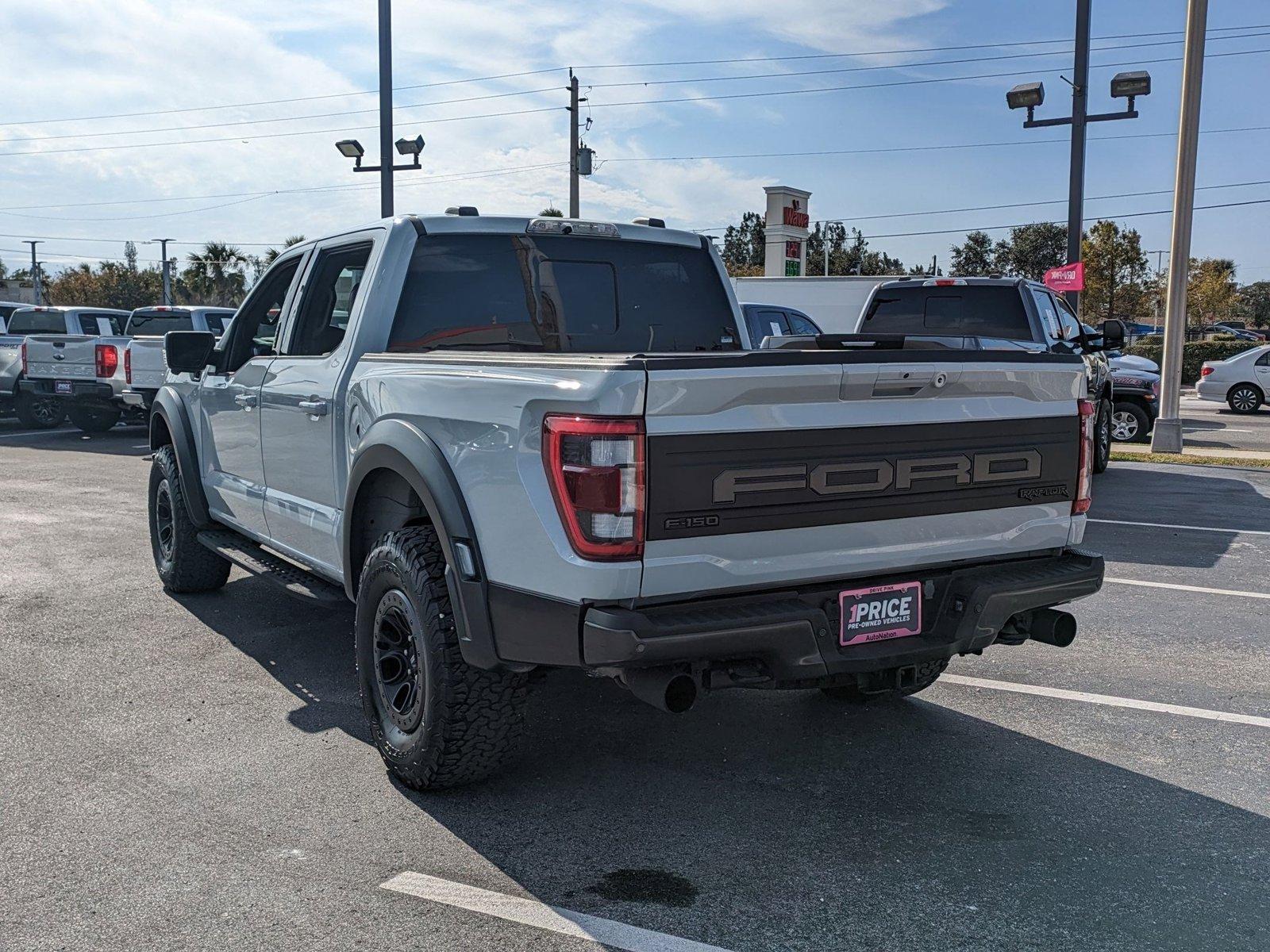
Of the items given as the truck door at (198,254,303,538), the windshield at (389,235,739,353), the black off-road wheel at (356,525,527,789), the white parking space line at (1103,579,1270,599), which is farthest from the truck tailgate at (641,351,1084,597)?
the white parking space line at (1103,579,1270,599)

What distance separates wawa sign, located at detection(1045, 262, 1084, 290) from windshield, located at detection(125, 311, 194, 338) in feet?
44.4

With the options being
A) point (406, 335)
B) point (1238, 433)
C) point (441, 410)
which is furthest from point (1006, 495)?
point (1238, 433)

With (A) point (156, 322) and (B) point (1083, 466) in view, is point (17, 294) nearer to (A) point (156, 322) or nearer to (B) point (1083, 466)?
(A) point (156, 322)

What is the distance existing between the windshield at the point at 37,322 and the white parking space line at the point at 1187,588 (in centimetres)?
1736

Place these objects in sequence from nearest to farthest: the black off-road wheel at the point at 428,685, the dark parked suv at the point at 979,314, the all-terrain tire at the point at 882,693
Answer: the black off-road wheel at the point at 428,685 → the all-terrain tire at the point at 882,693 → the dark parked suv at the point at 979,314

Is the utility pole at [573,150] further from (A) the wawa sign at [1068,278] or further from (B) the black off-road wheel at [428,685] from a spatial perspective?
(B) the black off-road wheel at [428,685]

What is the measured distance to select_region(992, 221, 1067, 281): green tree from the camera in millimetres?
75125

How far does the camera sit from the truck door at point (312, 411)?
4805 mm

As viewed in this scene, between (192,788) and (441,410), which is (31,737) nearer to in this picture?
(192,788)

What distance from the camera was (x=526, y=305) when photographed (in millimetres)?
5117

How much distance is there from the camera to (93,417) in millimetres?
17547

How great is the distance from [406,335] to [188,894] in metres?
2.37

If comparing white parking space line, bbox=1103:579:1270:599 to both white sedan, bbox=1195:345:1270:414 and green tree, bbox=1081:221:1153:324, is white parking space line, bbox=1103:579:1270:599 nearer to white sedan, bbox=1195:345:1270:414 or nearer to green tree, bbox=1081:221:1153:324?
white sedan, bbox=1195:345:1270:414

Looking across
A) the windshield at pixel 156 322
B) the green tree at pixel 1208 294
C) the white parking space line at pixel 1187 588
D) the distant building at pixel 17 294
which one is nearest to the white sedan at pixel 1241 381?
the white parking space line at pixel 1187 588
